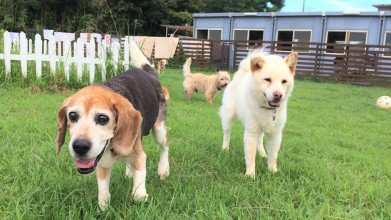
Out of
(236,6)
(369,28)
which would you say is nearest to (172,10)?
(236,6)

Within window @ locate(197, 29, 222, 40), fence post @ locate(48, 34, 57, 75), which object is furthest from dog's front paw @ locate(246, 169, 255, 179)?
window @ locate(197, 29, 222, 40)

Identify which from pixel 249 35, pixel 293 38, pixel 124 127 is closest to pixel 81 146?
pixel 124 127

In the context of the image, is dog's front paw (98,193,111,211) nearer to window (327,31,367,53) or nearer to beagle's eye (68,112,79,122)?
beagle's eye (68,112,79,122)

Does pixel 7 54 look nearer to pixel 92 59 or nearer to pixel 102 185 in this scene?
pixel 92 59

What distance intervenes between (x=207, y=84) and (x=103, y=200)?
661 centimetres

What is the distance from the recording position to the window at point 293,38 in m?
18.2

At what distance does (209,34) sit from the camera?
2327 cm

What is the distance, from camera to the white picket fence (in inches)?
298

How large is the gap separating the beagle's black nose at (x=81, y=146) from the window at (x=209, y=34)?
2129 centimetres

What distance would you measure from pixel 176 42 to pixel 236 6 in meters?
23.6

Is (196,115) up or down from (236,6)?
down

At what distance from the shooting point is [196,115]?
6.39m

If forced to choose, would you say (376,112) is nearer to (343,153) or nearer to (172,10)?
(343,153)

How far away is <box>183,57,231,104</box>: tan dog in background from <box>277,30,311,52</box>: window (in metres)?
9.70
